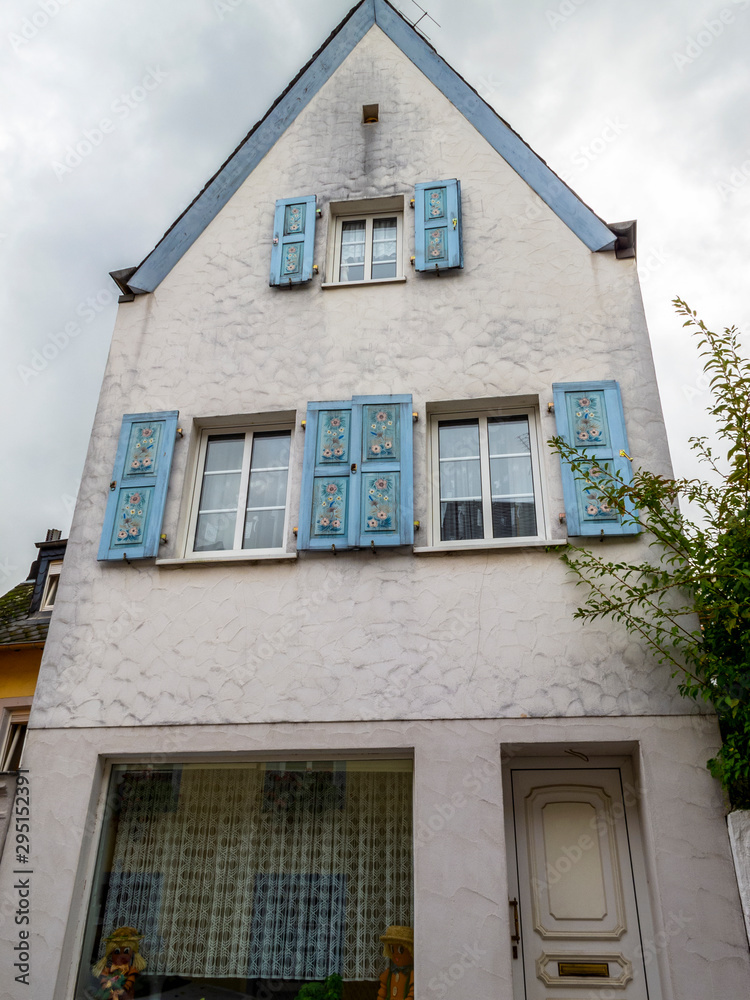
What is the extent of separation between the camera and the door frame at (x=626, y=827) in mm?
5020

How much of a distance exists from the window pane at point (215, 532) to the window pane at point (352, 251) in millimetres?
2539

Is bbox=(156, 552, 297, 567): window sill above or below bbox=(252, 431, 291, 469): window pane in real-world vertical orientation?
below

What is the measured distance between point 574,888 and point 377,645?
1998 millimetres

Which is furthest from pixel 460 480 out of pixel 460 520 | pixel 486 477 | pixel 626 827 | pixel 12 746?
pixel 12 746

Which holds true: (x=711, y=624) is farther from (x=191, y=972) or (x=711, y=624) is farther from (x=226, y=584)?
(x=191, y=972)

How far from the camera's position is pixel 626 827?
17.6 feet

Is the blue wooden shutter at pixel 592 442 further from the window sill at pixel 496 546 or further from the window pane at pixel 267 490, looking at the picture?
the window pane at pixel 267 490

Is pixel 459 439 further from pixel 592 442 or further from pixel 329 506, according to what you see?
pixel 329 506

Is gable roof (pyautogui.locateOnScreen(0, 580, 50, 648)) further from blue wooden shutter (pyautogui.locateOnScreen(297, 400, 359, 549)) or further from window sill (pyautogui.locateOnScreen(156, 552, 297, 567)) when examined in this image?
blue wooden shutter (pyautogui.locateOnScreen(297, 400, 359, 549))

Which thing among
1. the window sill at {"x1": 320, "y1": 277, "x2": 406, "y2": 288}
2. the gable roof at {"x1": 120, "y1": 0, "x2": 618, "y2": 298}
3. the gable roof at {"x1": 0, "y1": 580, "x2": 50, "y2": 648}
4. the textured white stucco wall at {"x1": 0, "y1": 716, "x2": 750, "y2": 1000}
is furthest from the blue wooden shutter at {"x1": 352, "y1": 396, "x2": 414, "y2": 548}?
the gable roof at {"x1": 0, "y1": 580, "x2": 50, "y2": 648}

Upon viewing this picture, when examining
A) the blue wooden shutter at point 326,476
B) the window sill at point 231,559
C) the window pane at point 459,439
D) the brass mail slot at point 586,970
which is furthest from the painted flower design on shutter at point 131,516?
the brass mail slot at point 586,970

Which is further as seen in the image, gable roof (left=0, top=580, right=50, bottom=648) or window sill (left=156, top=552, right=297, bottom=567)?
gable roof (left=0, top=580, right=50, bottom=648)

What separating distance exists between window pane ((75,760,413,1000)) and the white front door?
77 centimetres

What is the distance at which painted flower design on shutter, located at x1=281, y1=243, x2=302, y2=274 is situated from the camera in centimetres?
737
